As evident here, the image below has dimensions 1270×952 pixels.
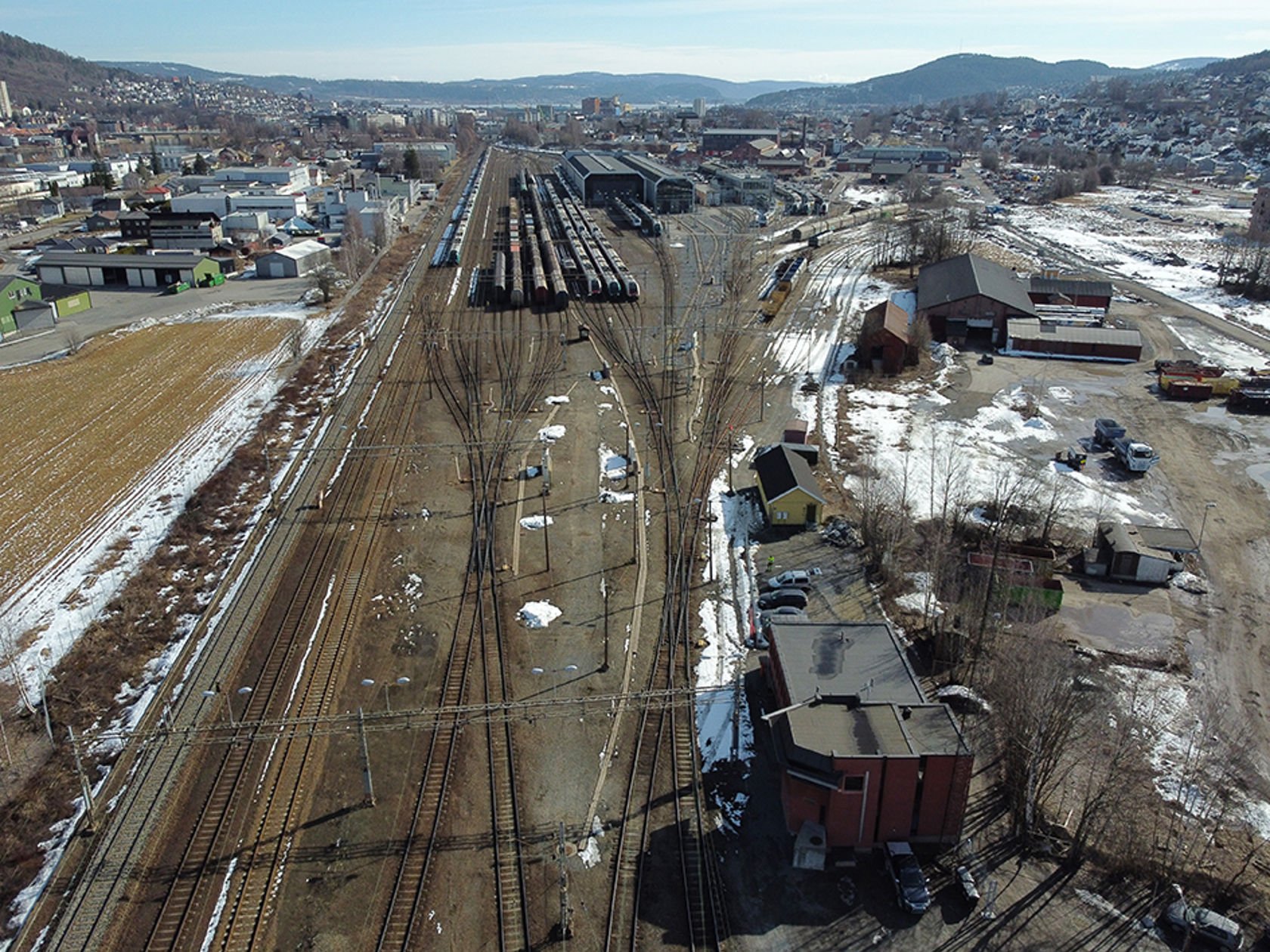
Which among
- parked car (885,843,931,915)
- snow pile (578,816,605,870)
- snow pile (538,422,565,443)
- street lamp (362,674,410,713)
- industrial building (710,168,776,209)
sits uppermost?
industrial building (710,168,776,209)

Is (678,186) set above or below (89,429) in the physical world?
above

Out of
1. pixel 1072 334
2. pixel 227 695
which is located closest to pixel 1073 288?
pixel 1072 334

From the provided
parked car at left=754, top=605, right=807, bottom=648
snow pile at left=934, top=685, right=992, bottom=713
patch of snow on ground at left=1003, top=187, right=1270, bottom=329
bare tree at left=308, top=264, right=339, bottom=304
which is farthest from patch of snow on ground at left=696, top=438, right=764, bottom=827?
patch of snow on ground at left=1003, top=187, right=1270, bottom=329

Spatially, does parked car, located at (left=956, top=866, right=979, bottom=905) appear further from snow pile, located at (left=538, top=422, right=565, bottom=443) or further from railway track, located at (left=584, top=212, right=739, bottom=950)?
snow pile, located at (left=538, top=422, right=565, bottom=443)

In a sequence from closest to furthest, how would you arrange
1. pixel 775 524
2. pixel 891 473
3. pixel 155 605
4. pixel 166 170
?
pixel 155 605, pixel 775 524, pixel 891 473, pixel 166 170

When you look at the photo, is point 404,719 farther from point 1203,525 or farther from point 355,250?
point 355,250

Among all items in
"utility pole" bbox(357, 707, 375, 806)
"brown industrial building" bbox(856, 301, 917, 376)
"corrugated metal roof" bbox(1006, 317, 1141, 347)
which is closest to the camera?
"utility pole" bbox(357, 707, 375, 806)

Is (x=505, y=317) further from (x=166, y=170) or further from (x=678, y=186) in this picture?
(x=166, y=170)

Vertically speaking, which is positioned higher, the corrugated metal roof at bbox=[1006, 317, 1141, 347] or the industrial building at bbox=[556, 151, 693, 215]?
the industrial building at bbox=[556, 151, 693, 215]

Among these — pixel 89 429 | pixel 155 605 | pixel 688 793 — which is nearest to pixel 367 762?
pixel 688 793
